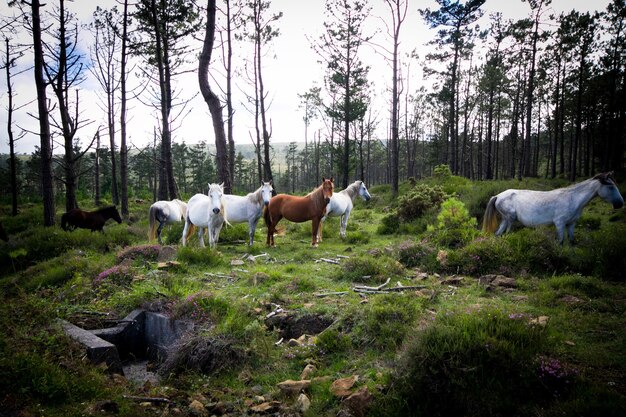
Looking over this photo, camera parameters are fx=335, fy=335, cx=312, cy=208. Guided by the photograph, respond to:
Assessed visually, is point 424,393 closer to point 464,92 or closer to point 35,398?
point 35,398

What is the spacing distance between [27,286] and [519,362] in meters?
8.88

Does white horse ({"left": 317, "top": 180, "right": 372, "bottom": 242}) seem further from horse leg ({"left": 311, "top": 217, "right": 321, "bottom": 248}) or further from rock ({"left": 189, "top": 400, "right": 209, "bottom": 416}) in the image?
rock ({"left": 189, "top": 400, "right": 209, "bottom": 416})

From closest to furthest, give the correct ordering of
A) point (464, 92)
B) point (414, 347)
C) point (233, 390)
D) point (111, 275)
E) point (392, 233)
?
1. point (414, 347)
2. point (233, 390)
3. point (111, 275)
4. point (392, 233)
5. point (464, 92)

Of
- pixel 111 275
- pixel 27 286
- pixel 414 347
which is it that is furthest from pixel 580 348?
pixel 27 286

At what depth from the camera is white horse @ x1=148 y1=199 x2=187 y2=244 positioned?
10.3 metres

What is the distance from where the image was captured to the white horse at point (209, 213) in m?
9.01

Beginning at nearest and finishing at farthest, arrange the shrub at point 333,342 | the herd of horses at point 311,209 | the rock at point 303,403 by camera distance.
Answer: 1. the rock at point 303,403
2. the shrub at point 333,342
3. the herd of horses at point 311,209

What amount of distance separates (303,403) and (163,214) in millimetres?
9079

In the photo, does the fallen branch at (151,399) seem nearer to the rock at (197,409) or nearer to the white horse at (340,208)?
the rock at (197,409)

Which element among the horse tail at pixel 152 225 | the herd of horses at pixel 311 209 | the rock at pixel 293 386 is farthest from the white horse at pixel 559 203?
the horse tail at pixel 152 225

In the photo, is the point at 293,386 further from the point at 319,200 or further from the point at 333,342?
the point at 319,200

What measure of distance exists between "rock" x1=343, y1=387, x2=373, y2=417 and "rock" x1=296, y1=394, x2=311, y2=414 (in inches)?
13.7

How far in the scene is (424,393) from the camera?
9.66ft

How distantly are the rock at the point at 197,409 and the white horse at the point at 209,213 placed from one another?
19.8ft
